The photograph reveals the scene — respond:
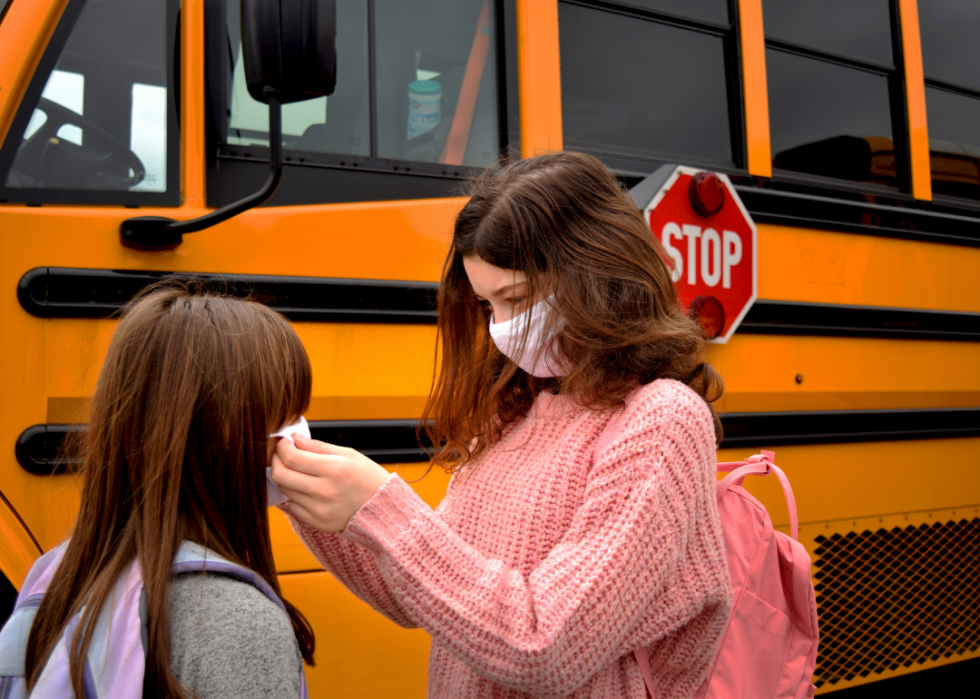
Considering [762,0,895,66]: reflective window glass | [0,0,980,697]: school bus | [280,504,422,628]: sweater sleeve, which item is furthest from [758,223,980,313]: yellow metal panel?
[280,504,422,628]: sweater sleeve

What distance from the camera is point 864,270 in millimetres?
2279

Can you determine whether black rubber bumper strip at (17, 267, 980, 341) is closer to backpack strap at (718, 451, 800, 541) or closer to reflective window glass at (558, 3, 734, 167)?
reflective window glass at (558, 3, 734, 167)

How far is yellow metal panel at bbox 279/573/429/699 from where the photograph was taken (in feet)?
5.24

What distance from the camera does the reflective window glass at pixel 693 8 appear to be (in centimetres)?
209

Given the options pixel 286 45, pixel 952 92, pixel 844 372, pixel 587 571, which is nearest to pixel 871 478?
pixel 844 372

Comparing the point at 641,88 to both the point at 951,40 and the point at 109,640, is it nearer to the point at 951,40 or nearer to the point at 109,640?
the point at 951,40

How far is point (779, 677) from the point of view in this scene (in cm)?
118

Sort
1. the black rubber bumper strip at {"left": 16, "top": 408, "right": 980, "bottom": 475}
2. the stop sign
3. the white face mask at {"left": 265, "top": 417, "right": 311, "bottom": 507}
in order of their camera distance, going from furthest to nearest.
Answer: the stop sign < the black rubber bumper strip at {"left": 16, "top": 408, "right": 980, "bottom": 475} < the white face mask at {"left": 265, "top": 417, "right": 311, "bottom": 507}

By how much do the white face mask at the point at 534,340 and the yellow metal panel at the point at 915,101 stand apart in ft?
6.30

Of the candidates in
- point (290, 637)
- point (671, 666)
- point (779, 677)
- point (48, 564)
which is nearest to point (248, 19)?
point (48, 564)

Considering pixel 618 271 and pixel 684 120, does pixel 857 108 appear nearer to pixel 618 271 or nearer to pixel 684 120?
pixel 684 120

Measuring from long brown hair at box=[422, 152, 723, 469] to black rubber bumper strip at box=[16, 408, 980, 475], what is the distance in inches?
24.3

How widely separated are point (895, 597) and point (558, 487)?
1.83 meters

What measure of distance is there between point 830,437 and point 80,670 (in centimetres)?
199
